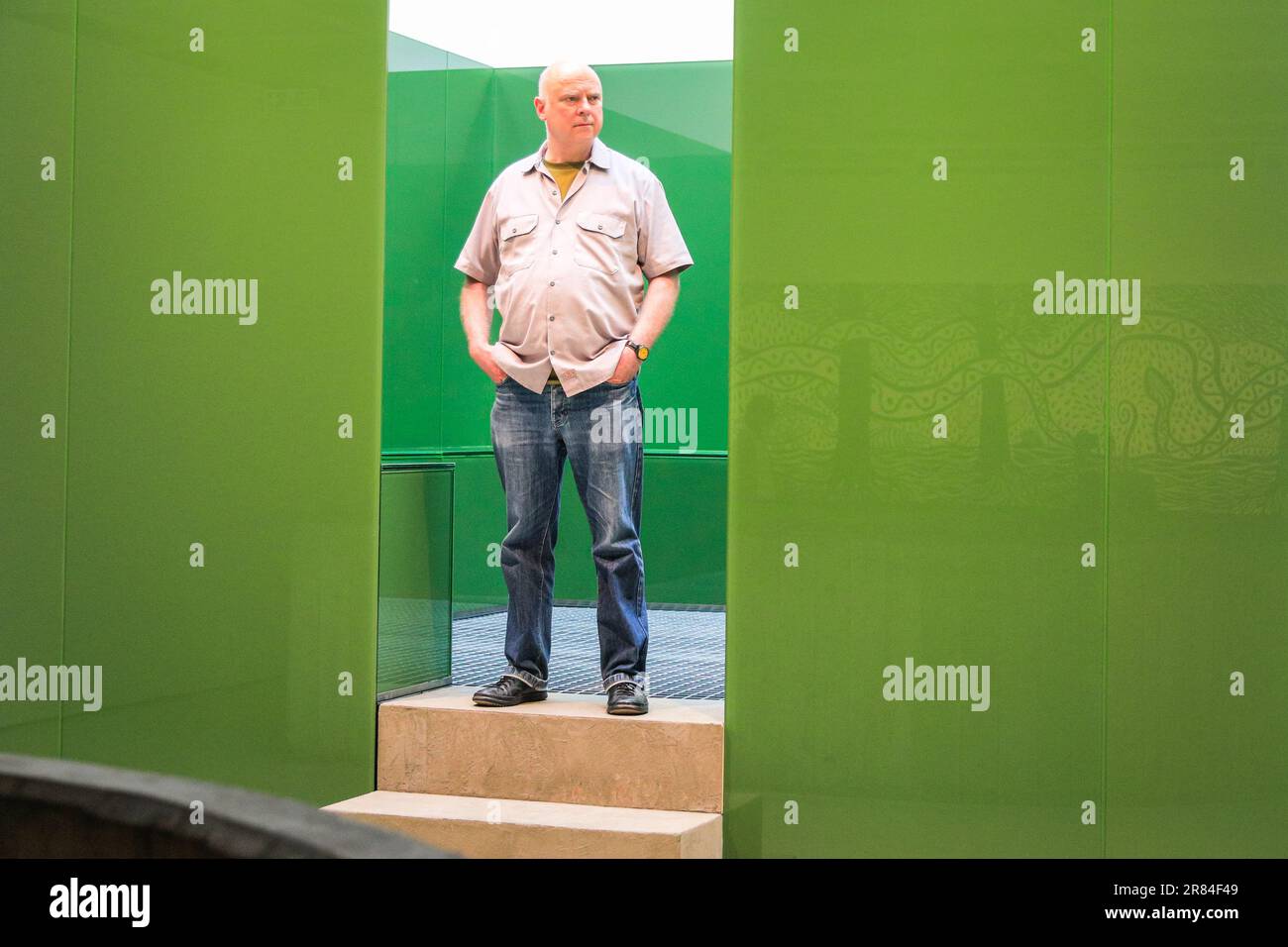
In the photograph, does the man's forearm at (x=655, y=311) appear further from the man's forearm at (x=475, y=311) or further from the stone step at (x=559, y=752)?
the stone step at (x=559, y=752)

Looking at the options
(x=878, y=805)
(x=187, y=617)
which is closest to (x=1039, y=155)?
(x=878, y=805)

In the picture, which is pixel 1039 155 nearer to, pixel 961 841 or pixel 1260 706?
pixel 1260 706

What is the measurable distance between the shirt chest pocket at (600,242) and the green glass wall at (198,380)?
0.67 meters

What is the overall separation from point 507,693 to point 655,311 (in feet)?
3.94

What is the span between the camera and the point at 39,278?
458 centimetres

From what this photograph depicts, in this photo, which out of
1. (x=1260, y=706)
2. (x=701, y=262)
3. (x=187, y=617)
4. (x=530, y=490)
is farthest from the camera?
(x=701, y=262)

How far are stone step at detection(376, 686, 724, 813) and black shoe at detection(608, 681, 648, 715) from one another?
0.07 feet

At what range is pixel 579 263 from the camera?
409 cm

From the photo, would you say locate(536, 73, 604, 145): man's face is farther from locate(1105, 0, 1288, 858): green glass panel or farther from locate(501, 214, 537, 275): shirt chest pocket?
locate(1105, 0, 1288, 858): green glass panel

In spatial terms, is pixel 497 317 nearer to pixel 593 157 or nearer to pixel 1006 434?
pixel 593 157

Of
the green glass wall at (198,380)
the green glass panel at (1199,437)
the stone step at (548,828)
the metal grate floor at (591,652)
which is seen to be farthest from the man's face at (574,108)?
the stone step at (548,828)

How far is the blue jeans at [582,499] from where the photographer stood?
13.3 ft

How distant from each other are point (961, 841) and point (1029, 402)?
1206 mm

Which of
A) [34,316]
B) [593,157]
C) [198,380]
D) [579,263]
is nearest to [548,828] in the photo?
[579,263]
